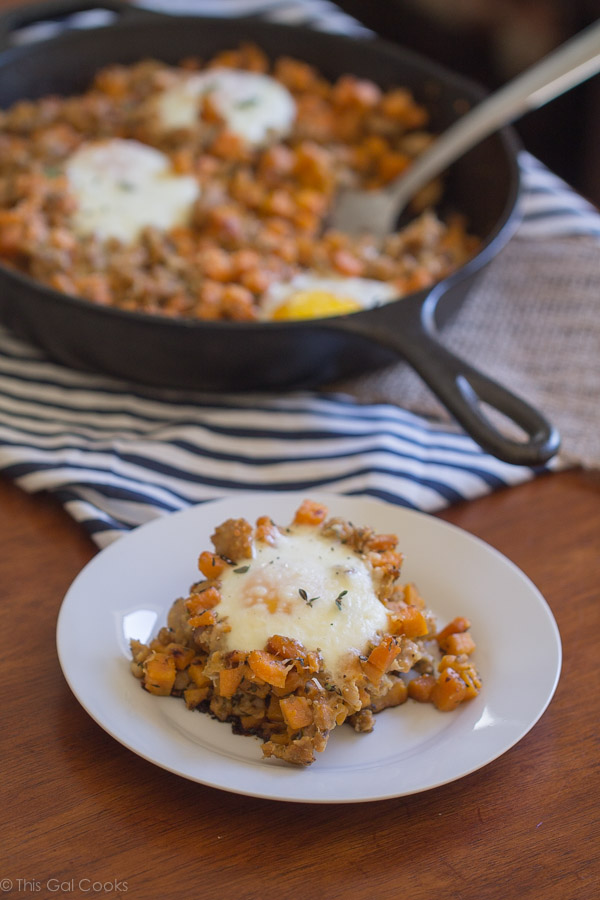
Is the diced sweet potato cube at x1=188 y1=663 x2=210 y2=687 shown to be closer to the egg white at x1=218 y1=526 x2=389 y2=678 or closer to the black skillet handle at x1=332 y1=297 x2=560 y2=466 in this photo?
the egg white at x1=218 y1=526 x2=389 y2=678

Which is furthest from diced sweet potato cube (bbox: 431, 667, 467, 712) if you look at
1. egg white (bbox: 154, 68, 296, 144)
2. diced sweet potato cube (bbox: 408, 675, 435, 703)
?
egg white (bbox: 154, 68, 296, 144)

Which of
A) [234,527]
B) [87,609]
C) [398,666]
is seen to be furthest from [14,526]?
[398,666]

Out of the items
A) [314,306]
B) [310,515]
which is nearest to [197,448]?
[314,306]

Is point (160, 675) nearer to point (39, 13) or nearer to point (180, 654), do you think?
point (180, 654)

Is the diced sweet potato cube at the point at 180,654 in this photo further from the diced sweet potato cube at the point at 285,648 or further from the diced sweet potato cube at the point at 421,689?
the diced sweet potato cube at the point at 421,689

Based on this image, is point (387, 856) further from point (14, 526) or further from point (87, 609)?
point (14, 526)

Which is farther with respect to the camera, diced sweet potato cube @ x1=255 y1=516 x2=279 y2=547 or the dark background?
the dark background
